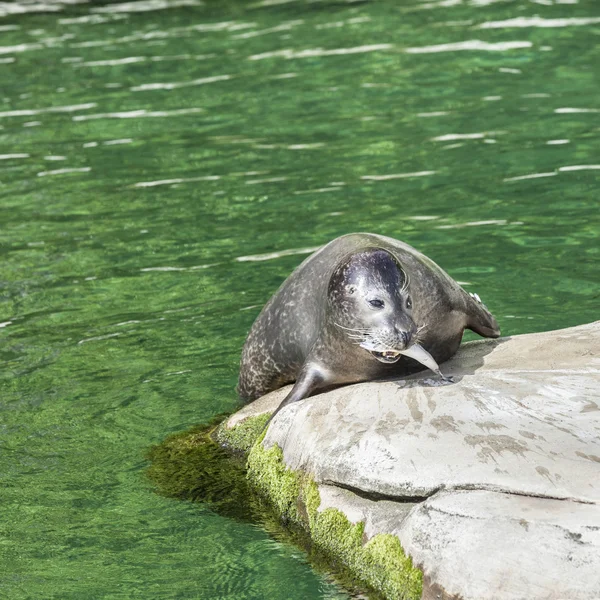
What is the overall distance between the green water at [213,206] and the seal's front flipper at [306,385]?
0.78 meters

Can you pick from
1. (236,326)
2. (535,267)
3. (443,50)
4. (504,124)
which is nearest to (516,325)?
(535,267)

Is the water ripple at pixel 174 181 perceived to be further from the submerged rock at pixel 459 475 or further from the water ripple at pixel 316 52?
the submerged rock at pixel 459 475

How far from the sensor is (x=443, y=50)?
18.2 m

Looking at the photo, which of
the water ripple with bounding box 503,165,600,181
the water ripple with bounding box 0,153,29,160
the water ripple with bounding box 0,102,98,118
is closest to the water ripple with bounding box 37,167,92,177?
the water ripple with bounding box 0,153,29,160

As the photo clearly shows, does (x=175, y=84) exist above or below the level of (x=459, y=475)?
below

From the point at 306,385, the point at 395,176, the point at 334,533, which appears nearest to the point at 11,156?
the point at 395,176

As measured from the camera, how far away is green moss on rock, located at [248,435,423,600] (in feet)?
18.0

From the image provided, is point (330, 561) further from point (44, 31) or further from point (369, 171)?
point (44, 31)

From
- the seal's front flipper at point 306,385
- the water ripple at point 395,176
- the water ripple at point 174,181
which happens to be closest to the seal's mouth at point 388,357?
the seal's front flipper at point 306,385

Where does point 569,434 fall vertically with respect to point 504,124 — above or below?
above

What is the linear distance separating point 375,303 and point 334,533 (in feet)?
4.12

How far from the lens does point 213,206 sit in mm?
12922

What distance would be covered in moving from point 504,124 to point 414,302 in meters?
8.06

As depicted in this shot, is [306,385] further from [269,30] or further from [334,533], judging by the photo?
[269,30]
